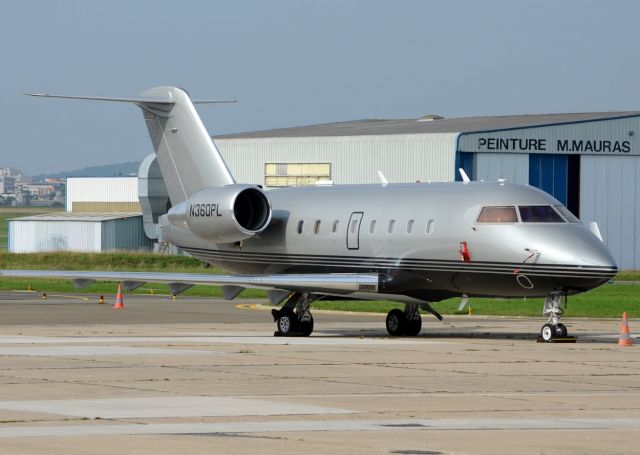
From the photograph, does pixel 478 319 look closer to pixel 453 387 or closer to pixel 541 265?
pixel 541 265

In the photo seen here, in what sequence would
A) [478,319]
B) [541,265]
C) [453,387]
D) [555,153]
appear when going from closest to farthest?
[453,387] < [541,265] < [478,319] < [555,153]

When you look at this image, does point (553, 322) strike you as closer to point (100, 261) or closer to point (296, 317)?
point (296, 317)

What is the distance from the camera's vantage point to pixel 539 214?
26.0m

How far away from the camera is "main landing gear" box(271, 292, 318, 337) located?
93.9ft

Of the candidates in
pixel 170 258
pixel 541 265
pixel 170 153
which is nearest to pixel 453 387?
pixel 541 265

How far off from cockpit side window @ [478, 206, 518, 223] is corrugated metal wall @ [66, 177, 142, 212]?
75546mm

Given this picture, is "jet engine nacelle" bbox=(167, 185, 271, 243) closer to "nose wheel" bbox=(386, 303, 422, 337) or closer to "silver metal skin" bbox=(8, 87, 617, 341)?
"silver metal skin" bbox=(8, 87, 617, 341)

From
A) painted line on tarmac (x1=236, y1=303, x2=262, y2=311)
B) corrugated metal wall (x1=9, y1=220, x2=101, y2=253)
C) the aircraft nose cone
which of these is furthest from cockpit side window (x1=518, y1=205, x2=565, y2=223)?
corrugated metal wall (x1=9, y1=220, x2=101, y2=253)

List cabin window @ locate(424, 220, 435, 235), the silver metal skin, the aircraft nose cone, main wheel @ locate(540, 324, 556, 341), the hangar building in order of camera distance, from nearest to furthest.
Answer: the aircraft nose cone
the silver metal skin
main wheel @ locate(540, 324, 556, 341)
cabin window @ locate(424, 220, 435, 235)
the hangar building

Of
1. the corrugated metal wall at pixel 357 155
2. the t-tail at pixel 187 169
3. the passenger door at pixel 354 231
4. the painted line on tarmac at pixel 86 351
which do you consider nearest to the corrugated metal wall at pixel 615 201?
the corrugated metal wall at pixel 357 155

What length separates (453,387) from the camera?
695 inches

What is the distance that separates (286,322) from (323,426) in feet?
49.5

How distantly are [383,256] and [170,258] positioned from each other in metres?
47.3

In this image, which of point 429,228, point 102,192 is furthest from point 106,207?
point 429,228
